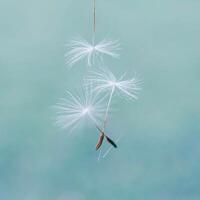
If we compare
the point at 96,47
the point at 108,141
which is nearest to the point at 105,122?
the point at 108,141

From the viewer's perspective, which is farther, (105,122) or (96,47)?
(96,47)

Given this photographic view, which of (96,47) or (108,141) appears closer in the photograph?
(108,141)

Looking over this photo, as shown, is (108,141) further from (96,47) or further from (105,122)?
(96,47)

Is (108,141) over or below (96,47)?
below

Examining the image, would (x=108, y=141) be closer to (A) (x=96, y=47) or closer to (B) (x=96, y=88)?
(B) (x=96, y=88)

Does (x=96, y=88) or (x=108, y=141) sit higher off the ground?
(x=96, y=88)

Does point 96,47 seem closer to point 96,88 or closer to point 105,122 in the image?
point 96,88

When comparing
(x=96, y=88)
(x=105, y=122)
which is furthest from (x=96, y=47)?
(x=105, y=122)

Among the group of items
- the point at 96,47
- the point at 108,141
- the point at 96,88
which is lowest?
the point at 108,141
